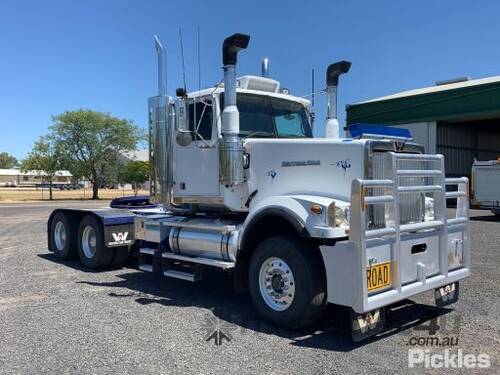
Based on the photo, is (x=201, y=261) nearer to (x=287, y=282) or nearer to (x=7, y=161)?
(x=287, y=282)

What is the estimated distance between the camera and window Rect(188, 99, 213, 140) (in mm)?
7711

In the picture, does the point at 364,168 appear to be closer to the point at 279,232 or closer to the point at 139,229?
the point at 279,232

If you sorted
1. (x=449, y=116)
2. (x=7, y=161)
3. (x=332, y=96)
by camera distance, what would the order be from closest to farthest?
(x=332, y=96)
(x=449, y=116)
(x=7, y=161)

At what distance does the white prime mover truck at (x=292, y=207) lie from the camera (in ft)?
18.3

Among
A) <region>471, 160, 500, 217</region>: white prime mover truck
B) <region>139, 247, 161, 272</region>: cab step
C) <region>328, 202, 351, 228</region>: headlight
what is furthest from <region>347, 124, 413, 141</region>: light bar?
<region>471, 160, 500, 217</region>: white prime mover truck

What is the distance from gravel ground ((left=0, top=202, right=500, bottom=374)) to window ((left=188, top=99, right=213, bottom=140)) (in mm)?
2426

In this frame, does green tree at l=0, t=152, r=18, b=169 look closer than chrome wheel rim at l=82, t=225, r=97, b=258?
No

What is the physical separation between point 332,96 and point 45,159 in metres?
54.0

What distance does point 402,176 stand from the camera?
5.88m

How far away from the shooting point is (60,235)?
1174 centimetres

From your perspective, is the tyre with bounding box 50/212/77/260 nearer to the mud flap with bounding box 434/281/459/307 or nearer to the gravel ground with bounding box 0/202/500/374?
the gravel ground with bounding box 0/202/500/374

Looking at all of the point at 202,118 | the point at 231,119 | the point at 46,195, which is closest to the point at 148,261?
the point at 202,118

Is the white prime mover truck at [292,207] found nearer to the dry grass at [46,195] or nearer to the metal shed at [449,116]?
the metal shed at [449,116]

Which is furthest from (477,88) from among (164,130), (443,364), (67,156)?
(67,156)
